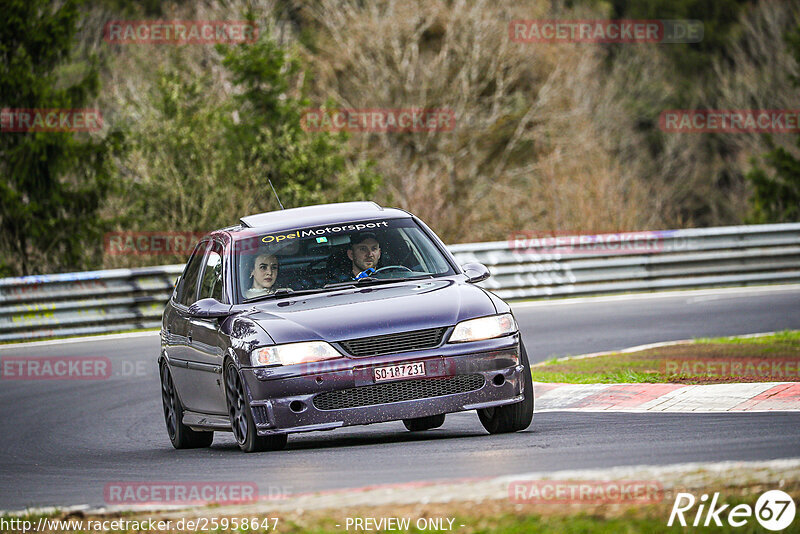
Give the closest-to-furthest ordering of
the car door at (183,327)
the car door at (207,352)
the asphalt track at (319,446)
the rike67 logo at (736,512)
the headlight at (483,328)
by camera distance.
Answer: the rike67 logo at (736,512), the asphalt track at (319,446), the headlight at (483,328), the car door at (207,352), the car door at (183,327)

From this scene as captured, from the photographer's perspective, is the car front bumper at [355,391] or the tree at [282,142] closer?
the car front bumper at [355,391]

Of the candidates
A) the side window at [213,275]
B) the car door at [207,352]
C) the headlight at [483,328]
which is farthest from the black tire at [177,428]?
the headlight at [483,328]

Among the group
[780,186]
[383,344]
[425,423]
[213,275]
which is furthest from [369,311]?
[780,186]

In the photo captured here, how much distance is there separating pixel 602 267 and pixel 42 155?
36.1 feet

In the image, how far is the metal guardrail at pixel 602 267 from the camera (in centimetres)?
2148

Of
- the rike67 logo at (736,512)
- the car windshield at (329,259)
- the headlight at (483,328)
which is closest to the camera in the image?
the rike67 logo at (736,512)

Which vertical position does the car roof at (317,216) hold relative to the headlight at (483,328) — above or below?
above

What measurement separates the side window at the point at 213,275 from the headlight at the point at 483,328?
2032mm

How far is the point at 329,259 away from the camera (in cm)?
980

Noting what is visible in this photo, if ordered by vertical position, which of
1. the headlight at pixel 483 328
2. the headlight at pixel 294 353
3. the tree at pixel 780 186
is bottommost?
the tree at pixel 780 186

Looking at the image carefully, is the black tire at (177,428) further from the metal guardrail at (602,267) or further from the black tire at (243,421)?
the metal guardrail at (602,267)

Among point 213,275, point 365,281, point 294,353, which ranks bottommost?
point 294,353

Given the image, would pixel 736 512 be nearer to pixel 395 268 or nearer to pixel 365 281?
pixel 365 281

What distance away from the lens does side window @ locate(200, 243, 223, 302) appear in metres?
10.0
